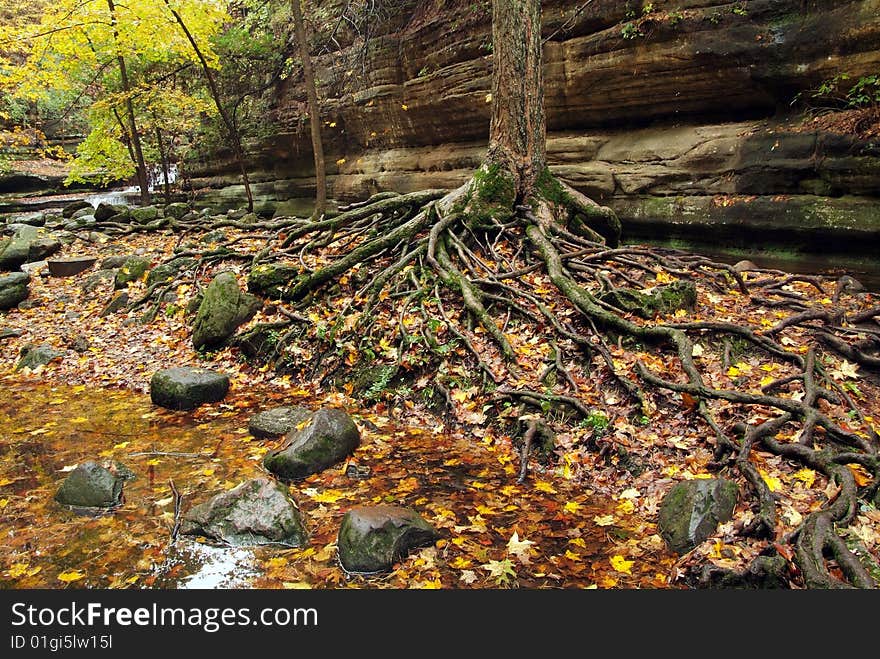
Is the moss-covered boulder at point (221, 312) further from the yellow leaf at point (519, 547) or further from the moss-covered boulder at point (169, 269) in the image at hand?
the yellow leaf at point (519, 547)

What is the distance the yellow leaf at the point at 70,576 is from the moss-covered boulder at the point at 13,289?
29.8ft

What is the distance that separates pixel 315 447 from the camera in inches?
178

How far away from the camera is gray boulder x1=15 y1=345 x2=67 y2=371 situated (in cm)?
749

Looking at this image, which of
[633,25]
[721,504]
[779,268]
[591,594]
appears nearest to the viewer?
[591,594]

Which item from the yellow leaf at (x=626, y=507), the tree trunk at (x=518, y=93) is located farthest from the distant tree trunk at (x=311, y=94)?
the yellow leaf at (x=626, y=507)

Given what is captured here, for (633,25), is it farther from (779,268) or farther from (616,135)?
(779,268)

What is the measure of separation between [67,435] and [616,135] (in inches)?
404

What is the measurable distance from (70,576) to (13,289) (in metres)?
9.33

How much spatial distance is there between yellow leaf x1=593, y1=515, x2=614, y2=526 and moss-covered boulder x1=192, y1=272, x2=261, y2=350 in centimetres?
579

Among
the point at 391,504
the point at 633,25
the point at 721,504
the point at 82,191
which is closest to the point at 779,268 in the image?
the point at 633,25

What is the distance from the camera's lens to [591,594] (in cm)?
268

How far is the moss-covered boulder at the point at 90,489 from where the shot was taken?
395 cm

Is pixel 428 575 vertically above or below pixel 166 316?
below

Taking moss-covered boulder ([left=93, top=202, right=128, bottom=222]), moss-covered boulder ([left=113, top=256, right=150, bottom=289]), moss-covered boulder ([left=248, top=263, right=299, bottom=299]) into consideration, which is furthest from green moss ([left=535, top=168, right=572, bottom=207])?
moss-covered boulder ([left=93, top=202, right=128, bottom=222])
